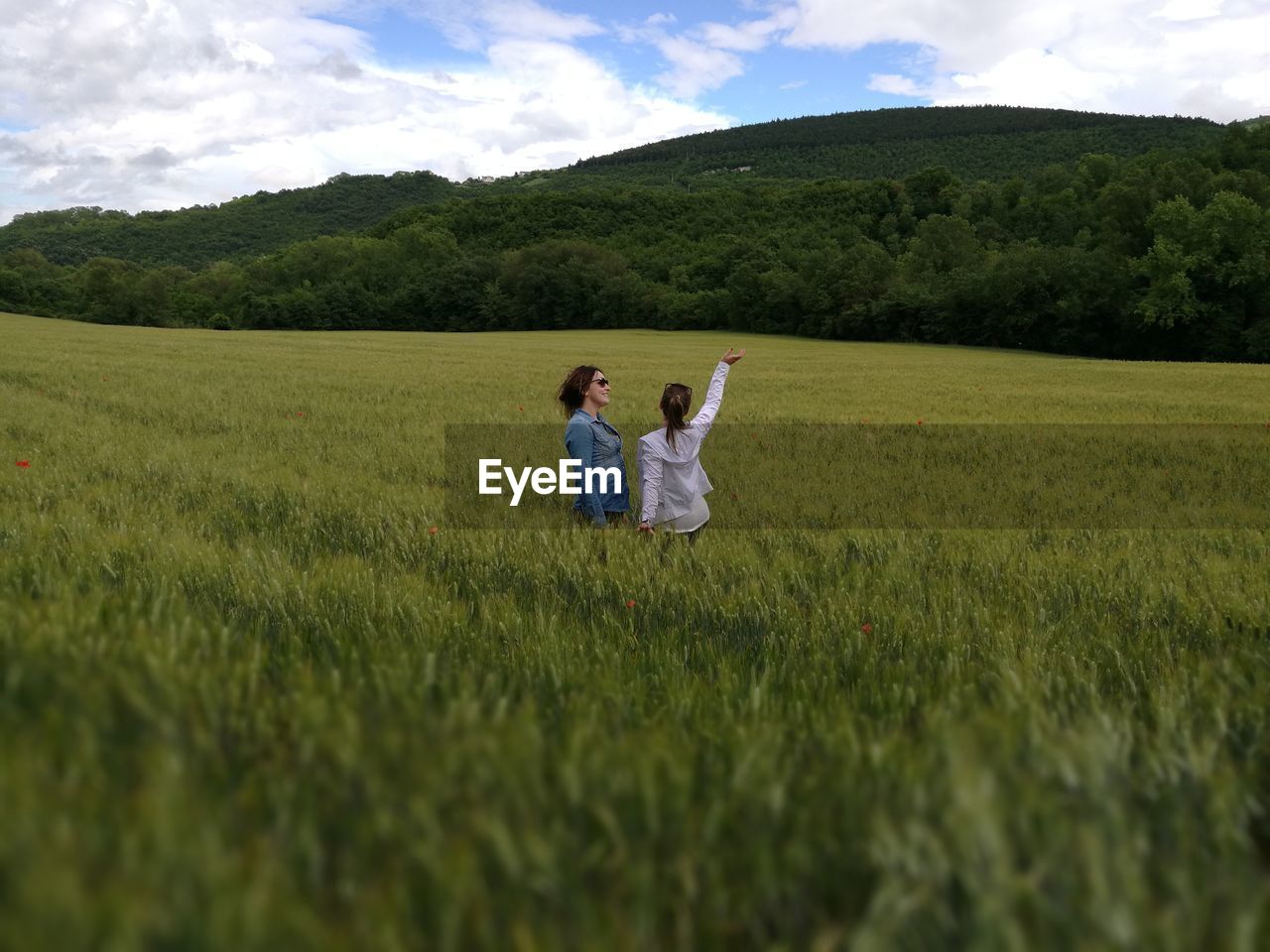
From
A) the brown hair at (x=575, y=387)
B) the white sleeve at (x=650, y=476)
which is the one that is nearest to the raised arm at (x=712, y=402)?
the white sleeve at (x=650, y=476)

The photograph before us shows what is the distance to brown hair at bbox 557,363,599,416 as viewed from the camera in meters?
7.80

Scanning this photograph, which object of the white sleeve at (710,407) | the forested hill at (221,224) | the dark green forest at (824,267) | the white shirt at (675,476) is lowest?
the white shirt at (675,476)

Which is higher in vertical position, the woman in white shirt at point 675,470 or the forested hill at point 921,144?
the forested hill at point 921,144

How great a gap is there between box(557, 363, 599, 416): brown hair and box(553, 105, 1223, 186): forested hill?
5502 inches

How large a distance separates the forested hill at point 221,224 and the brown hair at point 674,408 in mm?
139715

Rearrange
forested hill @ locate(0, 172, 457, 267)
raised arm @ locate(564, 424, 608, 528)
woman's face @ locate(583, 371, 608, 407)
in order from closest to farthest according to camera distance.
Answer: raised arm @ locate(564, 424, 608, 528) < woman's face @ locate(583, 371, 608, 407) < forested hill @ locate(0, 172, 457, 267)

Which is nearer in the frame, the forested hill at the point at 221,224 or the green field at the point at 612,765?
the green field at the point at 612,765

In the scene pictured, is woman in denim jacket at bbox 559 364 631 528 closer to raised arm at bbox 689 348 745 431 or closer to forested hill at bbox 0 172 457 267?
raised arm at bbox 689 348 745 431

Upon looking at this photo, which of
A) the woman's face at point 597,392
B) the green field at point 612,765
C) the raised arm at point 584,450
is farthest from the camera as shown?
the woman's face at point 597,392

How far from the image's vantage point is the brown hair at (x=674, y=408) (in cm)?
721

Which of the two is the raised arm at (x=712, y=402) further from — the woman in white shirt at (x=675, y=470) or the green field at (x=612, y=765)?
the green field at (x=612, y=765)

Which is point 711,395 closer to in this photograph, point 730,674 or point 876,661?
point 876,661

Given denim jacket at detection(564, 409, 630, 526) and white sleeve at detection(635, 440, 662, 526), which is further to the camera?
denim jacket at detection(564, 409, 630, 526)

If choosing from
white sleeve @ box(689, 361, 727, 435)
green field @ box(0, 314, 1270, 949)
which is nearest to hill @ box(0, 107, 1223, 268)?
white sleeve @ box(689, 361, 727, 435)
